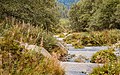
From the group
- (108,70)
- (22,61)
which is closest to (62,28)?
(108,70)

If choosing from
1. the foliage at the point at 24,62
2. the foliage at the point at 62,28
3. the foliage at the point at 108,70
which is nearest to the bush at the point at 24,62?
the foliage at the point at 24,62

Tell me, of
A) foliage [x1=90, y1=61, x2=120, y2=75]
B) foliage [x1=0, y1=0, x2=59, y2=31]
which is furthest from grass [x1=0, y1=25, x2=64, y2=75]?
foliage [x1=0, y1=0, x2=59, y2=31]

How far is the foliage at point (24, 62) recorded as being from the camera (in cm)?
580

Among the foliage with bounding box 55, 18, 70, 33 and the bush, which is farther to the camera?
the foliage with bounding box 55, 18, 70, 33

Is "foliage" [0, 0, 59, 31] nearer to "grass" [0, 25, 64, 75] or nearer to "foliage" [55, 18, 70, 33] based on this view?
"foliage" [55, 18, 70, 33]

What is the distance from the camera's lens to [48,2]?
58.2ft

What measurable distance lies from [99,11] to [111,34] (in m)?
14.2

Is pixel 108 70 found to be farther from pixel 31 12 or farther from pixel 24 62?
pixel 31 12

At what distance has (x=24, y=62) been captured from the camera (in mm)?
6461

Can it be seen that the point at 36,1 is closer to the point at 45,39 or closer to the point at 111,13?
the point at 45,39

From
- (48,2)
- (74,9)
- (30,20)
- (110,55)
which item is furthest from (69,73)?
(74,9)

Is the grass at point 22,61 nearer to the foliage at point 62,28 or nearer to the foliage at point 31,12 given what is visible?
the foliage at point 31,12

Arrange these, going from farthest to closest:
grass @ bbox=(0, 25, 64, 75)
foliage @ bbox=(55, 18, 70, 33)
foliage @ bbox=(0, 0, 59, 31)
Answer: foliage @ bbox=(55, 18, 70, 33)
foliage @ bbox=(0, 0, 59, 31)
grass @ bbox=(0, 25, 64, 75)

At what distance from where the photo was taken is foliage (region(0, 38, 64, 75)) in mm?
5801
